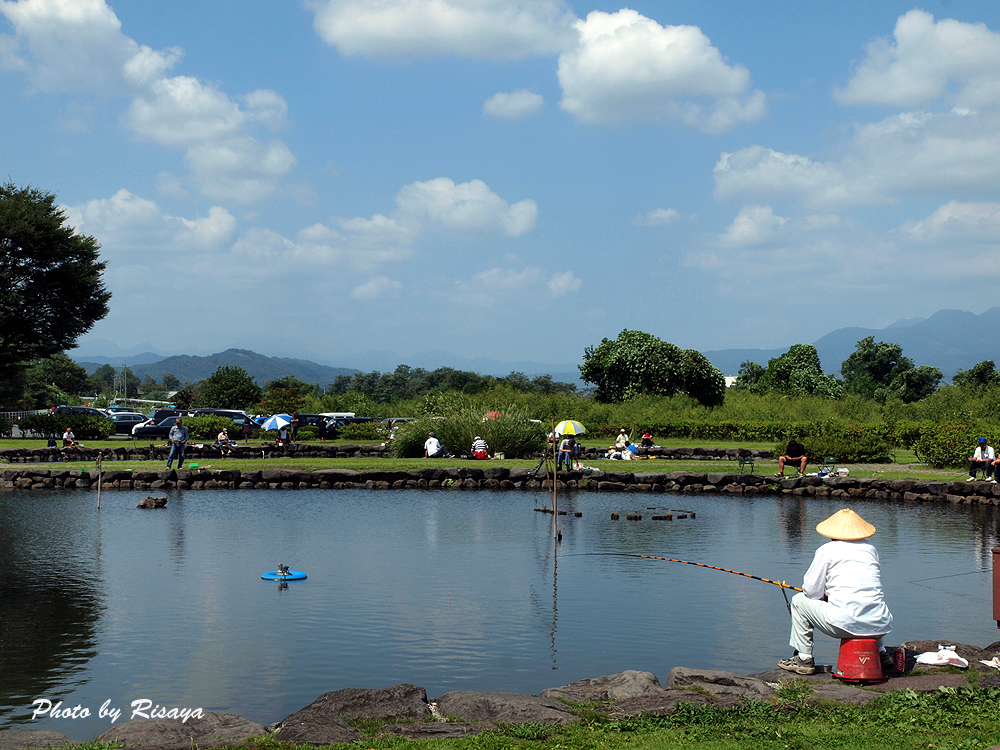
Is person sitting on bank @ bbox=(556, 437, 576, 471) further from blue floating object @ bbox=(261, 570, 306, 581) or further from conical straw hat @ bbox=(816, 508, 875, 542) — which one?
conical straw hat @ bbox=(816, 508, 875, 542)

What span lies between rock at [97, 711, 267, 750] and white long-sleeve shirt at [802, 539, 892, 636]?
509 centimetres

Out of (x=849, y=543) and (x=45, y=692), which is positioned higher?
(x=849, y=543)

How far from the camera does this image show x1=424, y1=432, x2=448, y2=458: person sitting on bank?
33.5 meters

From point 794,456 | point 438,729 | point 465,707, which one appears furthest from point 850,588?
point 794,456

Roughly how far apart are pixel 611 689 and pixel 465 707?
1.33 m

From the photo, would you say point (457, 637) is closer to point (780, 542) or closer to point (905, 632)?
point (905, 632)

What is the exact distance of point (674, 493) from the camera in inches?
1046

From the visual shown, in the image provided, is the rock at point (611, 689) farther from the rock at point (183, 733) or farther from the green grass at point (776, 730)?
the rock at point (183, 733)

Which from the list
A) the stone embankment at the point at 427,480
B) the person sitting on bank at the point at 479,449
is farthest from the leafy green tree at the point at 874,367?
the stone embankment at the point at 427,480

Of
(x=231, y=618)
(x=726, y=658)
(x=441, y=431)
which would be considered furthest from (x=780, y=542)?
(x=441, y=431)

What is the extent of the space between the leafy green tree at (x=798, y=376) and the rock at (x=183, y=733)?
58545 mm

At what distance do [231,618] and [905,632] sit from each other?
830 cm

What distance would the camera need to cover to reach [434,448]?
110ft

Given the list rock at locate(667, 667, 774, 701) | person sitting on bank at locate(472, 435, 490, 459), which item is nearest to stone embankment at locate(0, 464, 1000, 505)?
person sitting on bank at locate(472, 435, 490, 459)
